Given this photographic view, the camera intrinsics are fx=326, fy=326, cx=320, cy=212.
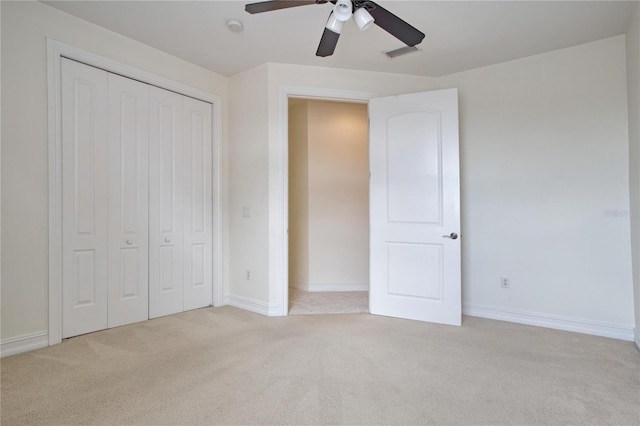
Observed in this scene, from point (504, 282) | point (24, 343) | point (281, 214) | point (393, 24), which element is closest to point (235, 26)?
point (393, 24)

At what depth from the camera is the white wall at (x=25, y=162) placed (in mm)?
2271

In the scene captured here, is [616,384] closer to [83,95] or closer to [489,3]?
[489,3]

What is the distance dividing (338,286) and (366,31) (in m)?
3.10

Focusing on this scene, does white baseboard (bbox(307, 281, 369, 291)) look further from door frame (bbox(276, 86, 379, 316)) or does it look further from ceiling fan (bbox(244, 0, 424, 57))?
ceiling fan (bbox(244, 0, 424, 57))

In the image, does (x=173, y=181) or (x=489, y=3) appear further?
(x=173, y=181)

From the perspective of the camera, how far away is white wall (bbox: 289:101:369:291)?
4559 millimetres

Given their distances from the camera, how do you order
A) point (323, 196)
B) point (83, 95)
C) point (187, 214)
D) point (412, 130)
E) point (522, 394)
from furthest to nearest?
1. point (323, 196)
2. point (187, 214)
3. point (412, 130)
4. point (83, 95)
5. point (522, 394)

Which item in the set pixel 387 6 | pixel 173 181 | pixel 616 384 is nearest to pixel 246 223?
pixel 173 181

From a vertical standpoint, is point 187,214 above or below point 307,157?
below

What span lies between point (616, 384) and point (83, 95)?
14.1 ft

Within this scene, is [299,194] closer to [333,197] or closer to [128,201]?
[333,197]

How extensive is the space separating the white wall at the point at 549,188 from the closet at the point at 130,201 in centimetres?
286

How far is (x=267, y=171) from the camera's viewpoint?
3.37 metres

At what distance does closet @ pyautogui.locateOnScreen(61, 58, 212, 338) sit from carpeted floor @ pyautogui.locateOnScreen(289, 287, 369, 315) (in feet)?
3.38
